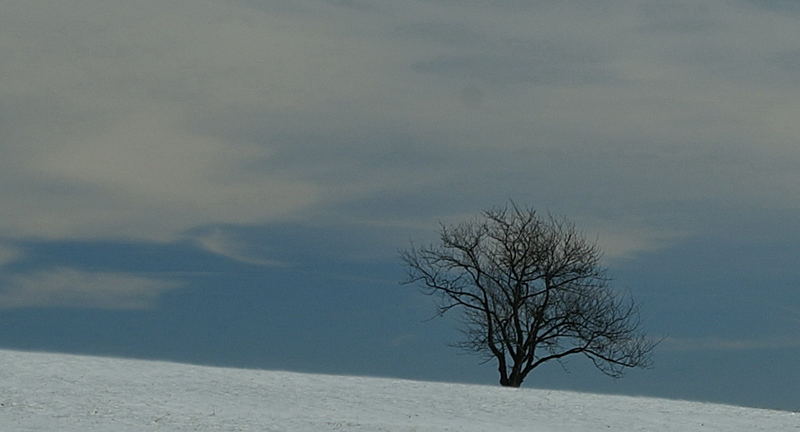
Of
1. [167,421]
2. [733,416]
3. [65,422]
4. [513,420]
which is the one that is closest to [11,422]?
[65,422]

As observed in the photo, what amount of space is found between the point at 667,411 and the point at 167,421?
504 inches

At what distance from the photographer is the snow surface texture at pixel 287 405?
2166cm

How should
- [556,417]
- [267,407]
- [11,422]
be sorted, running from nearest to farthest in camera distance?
[11,422]
[267,407]
[556,417]

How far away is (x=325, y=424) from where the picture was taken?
72.4 feet

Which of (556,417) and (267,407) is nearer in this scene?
(267,407)

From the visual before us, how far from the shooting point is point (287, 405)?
24.1 metres

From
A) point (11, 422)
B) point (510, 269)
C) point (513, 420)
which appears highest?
point (510, 269)

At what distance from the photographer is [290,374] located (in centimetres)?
2792

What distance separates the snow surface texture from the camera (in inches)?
853

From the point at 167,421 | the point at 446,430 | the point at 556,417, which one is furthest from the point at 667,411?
the point at 167,421

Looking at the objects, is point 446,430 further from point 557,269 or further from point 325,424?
point 557,269

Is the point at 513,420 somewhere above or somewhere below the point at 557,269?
below

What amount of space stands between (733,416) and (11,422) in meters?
17.3

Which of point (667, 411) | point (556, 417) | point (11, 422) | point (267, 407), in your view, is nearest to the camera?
point (11, 422)
